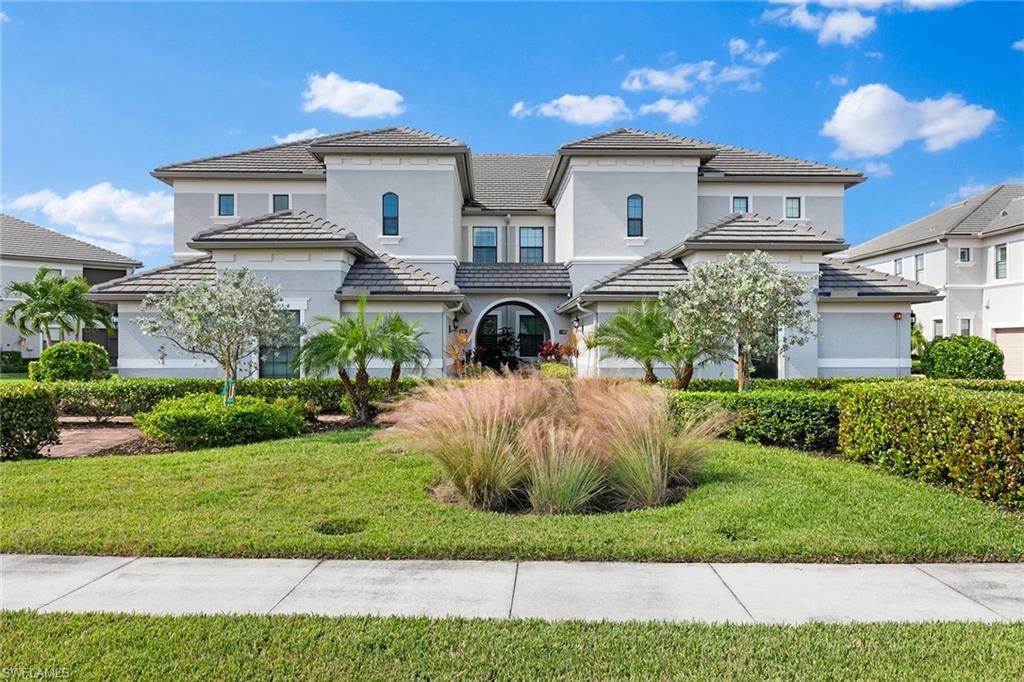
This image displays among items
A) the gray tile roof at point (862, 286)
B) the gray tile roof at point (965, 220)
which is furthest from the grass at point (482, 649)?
the gray tile roof at point (965, 220)

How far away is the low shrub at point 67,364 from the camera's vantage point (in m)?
15.9

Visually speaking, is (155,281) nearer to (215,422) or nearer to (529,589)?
(215,422)

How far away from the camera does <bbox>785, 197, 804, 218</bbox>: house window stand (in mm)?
24094

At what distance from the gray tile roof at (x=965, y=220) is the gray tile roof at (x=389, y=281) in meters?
28.3

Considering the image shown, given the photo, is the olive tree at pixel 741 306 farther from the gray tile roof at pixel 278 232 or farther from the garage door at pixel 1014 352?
the garage door at pixel 1014 352

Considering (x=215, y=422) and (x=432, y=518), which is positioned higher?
A: (x=215, y=422)

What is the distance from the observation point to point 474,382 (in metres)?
8.47

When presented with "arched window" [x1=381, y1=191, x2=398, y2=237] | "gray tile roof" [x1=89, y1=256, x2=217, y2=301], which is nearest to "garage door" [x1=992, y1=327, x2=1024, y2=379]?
"arched window" [x1=381, y1=191, x2=398, y2=237]

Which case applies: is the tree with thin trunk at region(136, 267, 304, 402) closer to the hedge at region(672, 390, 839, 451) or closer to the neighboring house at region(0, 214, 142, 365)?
the hedge at region(672, 390, 839, 451)

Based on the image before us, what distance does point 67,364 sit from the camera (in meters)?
16.0

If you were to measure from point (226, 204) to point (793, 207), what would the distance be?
21934 millimetres

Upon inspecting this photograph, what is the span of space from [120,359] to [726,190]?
20839 millimetres

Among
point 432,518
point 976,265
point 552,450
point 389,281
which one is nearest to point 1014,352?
point 976,265

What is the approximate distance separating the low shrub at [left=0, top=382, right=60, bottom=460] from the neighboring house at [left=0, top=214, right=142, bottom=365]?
2372 centimetres
